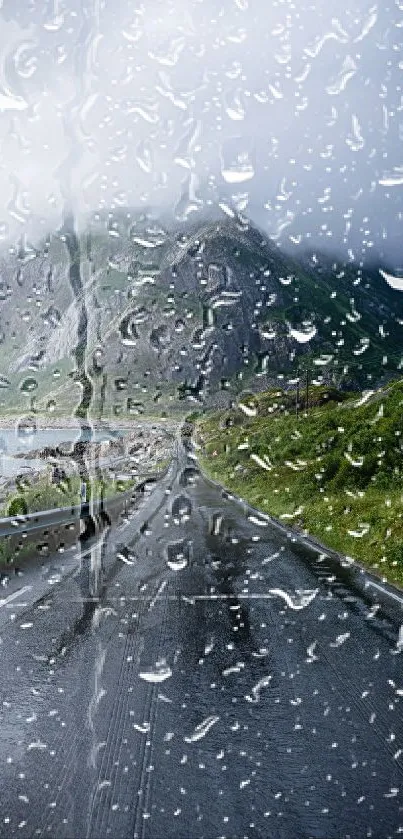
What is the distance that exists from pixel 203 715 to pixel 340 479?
19237 millimetres

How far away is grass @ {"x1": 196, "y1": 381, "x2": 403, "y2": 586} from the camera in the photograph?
14.9 meters

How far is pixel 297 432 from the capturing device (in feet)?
140

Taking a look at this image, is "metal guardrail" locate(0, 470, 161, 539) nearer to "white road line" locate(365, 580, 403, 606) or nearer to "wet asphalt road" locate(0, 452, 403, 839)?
"wet asphalt road" locate(0, 452, 403, 839)

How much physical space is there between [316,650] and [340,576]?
4607mm

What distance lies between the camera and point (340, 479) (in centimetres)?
2427

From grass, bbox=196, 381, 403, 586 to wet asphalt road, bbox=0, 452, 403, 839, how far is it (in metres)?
3.69

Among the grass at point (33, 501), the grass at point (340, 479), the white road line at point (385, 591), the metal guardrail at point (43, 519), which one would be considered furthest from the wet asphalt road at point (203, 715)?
the metal guardrail at point (43, 519)

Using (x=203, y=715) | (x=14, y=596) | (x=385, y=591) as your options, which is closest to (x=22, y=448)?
(x=14, y=596)

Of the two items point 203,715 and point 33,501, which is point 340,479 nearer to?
point 33,501

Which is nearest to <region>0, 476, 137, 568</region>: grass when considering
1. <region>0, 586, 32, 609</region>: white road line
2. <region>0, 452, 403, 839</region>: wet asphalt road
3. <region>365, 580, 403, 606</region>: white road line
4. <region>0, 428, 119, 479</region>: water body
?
<region>0, 586, 32, 609</region>: white road line

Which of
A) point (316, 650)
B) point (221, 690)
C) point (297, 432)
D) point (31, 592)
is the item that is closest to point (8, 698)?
point (221, 690)

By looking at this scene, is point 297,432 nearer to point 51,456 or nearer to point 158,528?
point 158,528

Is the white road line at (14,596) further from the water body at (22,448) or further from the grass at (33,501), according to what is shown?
the water body at (22,448)

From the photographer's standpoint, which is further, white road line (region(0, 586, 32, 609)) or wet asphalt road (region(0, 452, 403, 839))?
white road line (region(0, 586, 32, 609))
